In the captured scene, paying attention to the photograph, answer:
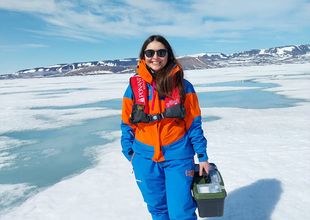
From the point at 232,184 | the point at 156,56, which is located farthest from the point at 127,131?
the point at 232,184

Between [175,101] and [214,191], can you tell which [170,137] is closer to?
[175,101]

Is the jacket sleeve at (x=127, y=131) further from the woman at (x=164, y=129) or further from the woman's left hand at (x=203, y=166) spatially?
the woman's left hand at (x=203, y=166)

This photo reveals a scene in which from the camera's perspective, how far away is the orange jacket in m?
2.44

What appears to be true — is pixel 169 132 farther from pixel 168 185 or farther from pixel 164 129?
pixel 168 185

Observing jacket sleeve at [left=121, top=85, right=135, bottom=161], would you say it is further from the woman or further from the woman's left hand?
the woman's left hand

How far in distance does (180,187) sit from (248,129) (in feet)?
19.2

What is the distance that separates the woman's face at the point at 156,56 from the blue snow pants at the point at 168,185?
2.35 ft

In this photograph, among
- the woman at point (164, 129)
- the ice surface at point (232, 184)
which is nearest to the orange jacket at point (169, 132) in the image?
the woman at point (164, 129)

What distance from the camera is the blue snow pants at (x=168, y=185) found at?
244cm

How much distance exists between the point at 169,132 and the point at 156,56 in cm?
59

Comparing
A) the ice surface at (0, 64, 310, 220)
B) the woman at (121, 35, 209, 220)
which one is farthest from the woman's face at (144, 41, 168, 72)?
the ice surface at (0, 64, 310, 220)

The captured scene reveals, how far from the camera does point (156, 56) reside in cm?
249

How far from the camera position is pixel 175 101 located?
95.7 inches

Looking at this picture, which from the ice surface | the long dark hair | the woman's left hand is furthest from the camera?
the ice surface
